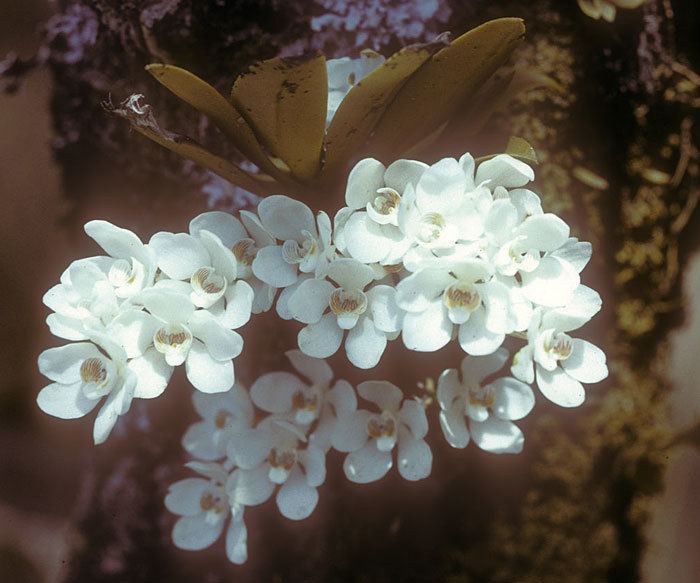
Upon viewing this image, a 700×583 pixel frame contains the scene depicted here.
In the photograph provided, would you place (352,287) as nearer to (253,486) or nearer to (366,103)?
(366,103)

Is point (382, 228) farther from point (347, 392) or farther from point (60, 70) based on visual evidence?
point (60, 70)

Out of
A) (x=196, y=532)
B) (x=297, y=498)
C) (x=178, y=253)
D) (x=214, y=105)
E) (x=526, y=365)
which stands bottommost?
(x=196, y=532)

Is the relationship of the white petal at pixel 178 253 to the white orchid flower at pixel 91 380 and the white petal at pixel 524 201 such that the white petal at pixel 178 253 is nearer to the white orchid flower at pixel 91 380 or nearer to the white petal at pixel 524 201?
the white orchid flower at pixel 91 380

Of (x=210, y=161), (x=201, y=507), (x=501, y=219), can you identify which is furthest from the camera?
(x=201, y=507)

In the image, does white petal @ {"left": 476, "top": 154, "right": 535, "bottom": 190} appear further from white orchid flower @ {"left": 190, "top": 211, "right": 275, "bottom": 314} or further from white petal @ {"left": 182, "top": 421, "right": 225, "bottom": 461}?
white petal @ {"left": 182, "top": 421, "right": 225, "bottom": 461}

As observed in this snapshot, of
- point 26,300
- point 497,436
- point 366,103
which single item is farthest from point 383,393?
point 26,300

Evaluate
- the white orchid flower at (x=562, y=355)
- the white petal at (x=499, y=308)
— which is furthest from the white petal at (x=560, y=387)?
the white petal at (x=499, y=308)
